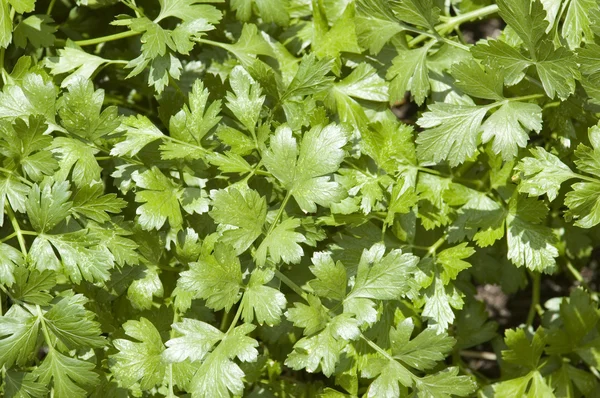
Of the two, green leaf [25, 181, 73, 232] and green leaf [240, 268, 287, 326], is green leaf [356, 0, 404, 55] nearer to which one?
green leaf [240, 268, 287, 326]

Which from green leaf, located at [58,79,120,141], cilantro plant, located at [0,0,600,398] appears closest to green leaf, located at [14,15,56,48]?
cilantro plant, located at [0,0,600,398]

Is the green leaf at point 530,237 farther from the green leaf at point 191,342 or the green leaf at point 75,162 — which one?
the green leaf at point 75,162

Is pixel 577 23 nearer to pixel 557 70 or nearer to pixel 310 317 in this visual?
pixel 557 70

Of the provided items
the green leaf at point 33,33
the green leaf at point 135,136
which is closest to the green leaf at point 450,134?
the green leaf at point 135,136

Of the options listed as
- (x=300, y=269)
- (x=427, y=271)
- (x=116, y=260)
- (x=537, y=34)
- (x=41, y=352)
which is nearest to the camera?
(x=537, y=34)

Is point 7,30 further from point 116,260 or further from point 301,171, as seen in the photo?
point 301,171

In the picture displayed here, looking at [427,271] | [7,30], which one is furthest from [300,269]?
[7,30]
